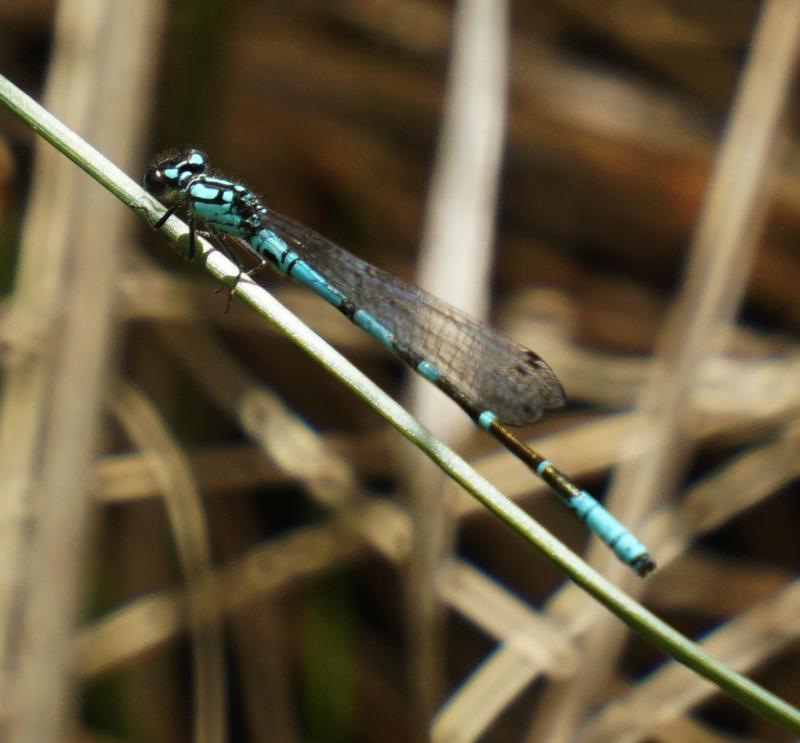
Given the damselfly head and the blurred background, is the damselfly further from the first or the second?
the blurred background

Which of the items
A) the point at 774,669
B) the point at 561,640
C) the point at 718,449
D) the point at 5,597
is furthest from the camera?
the point at 718,449

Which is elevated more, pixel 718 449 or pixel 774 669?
pixel 718 449

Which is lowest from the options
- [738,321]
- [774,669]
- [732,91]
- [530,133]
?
[774,669]

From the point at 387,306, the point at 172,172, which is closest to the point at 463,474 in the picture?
the point at 387,306

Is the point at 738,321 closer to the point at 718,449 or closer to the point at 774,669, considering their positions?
the point at 718,449

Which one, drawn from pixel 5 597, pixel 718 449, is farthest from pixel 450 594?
pixel 718 449

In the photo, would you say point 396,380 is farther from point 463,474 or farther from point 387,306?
point 463,474
